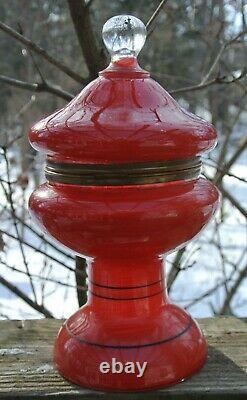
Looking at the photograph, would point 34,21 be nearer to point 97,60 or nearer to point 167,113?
point 97,60

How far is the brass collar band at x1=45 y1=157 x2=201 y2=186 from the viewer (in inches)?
25.5

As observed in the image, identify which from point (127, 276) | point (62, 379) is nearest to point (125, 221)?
point (127, 276)

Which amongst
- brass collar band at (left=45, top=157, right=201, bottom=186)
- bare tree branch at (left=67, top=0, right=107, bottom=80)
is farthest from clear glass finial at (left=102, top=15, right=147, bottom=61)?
bare tree branch at (left=67, top=0, right=107, bottom=80)

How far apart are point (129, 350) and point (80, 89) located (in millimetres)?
1134

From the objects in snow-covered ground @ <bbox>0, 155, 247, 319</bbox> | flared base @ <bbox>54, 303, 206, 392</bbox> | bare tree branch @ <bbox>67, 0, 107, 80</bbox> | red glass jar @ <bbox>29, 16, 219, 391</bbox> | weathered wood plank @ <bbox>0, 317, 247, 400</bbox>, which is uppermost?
bare tree branch @ <bbox>67, 0, 107, 80</bbox>

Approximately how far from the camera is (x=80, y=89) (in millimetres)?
1733

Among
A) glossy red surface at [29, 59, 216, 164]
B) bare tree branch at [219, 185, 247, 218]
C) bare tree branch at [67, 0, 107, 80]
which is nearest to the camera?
glossy red surface at [29, 59, 216, 164]

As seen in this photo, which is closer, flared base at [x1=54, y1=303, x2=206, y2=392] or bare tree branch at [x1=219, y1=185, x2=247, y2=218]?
flared base at [x1=54, y1=303, x2=206, y2=392]

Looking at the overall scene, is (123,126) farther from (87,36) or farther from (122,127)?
(87,36)

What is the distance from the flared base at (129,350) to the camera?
0.73 m

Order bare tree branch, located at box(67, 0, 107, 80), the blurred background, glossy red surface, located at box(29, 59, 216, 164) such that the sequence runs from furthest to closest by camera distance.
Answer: the blurred background < bare tree branch, located at box(67, 0, 107, 80) < glossy red surface, located at box(29, 59, 216, 164)

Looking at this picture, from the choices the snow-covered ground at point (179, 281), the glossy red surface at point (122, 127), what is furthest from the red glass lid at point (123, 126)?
the snow-covered ground at point (179, 281)

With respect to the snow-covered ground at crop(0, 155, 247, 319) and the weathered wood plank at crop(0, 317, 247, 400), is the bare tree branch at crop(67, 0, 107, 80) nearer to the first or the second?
the weathered wood plank at crop(0, 317, 247, 400)

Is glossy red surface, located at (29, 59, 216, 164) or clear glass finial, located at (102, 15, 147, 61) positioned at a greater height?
clear glass finial, located at (102, 15, 147, 61)
